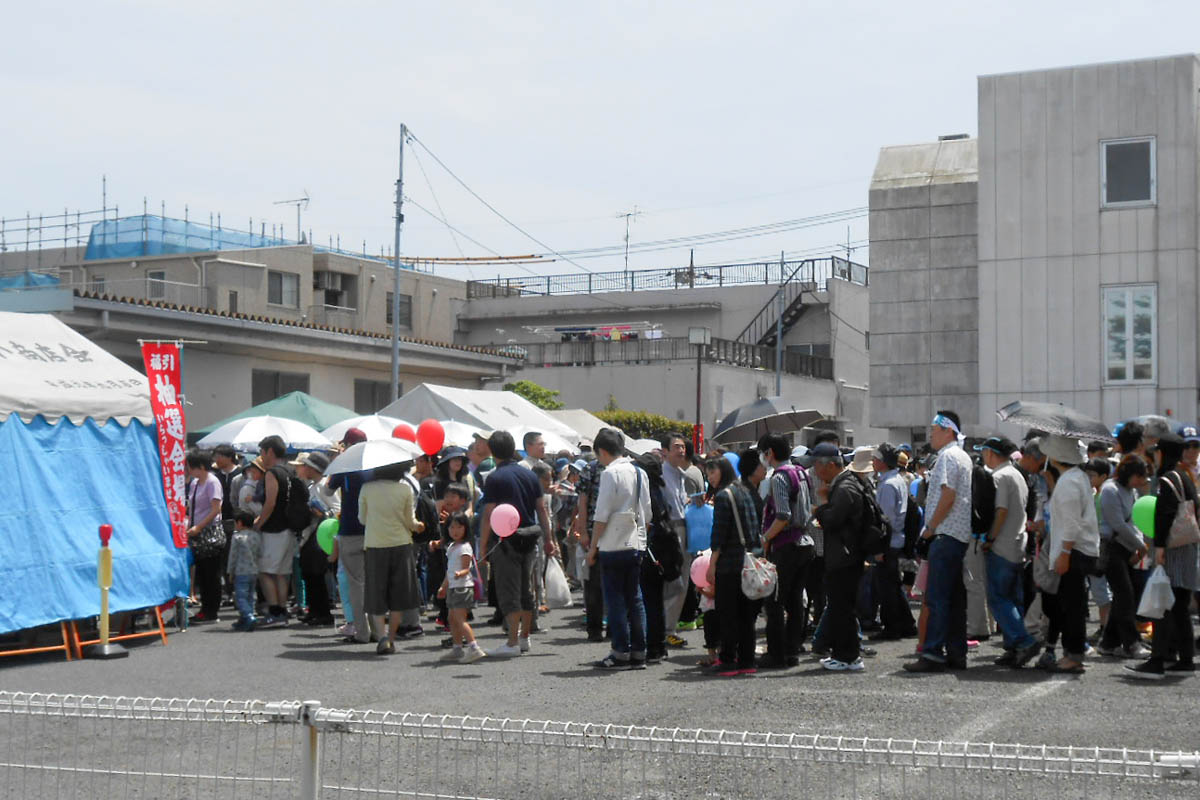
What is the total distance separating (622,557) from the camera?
11.1 metres

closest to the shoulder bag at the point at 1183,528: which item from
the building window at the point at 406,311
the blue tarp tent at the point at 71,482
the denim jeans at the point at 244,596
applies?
the denim jeans at the point at 244,596

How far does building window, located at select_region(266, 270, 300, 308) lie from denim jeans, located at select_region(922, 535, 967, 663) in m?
35.5

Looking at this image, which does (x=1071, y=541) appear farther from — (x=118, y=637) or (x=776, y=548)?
(x=118, y=637)

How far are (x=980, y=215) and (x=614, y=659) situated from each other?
A: 1879 centimetres

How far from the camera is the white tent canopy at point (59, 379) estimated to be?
12211mm

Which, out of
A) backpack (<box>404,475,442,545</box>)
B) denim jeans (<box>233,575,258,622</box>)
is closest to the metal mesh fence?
backpack (<box>404,475,442,545</box>)

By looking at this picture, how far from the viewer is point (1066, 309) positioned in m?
26.9

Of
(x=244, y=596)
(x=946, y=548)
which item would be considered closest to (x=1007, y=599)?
(x=946, y=548)

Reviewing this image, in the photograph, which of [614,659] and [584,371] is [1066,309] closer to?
[614,659]

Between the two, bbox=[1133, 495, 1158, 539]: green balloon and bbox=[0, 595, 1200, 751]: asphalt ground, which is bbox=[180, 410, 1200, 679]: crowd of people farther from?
bbox=[0, 595, 1200, 751]: asphalt ground

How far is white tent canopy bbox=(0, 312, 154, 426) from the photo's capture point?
12.2m

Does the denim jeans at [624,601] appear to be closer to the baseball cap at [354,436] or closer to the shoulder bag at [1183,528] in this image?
the baseball cap at [354,436]

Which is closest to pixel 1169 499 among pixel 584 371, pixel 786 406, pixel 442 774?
pixel 442 774

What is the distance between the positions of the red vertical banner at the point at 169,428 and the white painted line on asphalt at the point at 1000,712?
26.8ft
